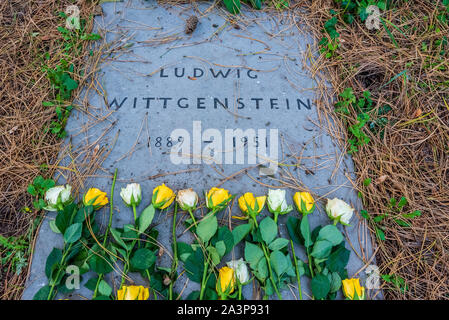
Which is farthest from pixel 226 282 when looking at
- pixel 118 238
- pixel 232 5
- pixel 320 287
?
pixel 232 5

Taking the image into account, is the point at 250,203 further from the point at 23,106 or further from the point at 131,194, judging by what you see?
Answer: the point at 23,106

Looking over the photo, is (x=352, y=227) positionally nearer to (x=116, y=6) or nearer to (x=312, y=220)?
(x=312, y=220)

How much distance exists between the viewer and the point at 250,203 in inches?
53.9

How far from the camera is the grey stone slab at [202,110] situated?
1.52m

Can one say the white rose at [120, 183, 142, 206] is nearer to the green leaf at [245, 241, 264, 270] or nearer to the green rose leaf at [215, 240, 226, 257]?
the green rose leaf at [215, 240, 226, 257]

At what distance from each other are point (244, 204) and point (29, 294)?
96 centimetres

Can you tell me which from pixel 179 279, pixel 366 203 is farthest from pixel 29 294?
pixel 366 203

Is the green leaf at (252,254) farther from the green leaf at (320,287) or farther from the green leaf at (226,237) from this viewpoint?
the green leaf at (320,287)

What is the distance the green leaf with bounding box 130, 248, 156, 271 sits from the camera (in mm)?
1267

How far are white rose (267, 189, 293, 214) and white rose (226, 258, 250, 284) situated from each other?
277 millimetres

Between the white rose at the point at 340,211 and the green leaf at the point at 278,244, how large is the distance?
255 mm

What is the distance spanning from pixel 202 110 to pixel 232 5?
0.84m

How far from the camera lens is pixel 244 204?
54.6 inches

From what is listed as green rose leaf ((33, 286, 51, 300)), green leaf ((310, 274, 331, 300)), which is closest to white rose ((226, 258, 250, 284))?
green leaf ((310, 274, 331, 300))
